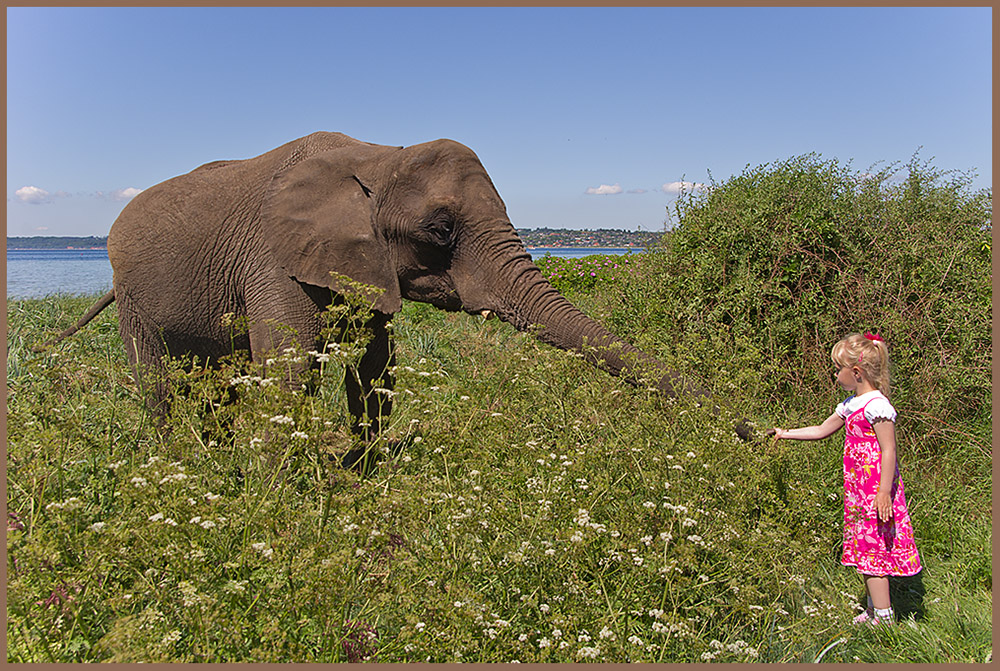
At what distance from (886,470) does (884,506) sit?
17cm

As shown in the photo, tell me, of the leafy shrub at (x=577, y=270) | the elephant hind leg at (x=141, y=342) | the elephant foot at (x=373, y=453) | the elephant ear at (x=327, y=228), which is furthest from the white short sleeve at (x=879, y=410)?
the leafy shrub at (x=577, y=270)

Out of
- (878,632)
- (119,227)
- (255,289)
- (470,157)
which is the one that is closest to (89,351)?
(119,227)

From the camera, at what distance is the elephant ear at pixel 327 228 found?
4.62 metres

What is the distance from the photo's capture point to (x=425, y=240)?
457 centimetres

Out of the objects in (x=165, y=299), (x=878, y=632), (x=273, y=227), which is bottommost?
(x=878, y=632)

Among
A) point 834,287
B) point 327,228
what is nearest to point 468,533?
point 327,228

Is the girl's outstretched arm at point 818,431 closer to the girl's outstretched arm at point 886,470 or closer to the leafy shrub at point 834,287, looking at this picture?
the girl's outstretched arm at point 886,470

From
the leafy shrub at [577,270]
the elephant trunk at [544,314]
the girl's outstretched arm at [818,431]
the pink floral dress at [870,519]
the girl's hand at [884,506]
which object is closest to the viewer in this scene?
the girl's hand at [884,506]

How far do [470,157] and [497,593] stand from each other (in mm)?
2662

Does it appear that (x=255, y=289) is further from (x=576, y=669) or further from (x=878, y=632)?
(x=878, y=632)

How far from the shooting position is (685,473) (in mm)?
3463

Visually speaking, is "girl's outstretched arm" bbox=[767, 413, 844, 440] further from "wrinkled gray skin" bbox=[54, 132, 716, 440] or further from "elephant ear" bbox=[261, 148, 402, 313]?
"elephant ear" bbox=[261, 148, 402, 313]

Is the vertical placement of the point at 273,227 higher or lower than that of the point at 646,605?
higher

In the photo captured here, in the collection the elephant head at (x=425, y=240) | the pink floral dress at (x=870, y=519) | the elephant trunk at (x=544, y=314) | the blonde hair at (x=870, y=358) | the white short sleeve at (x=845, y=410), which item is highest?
the elephant head at (x=425, y=240)
